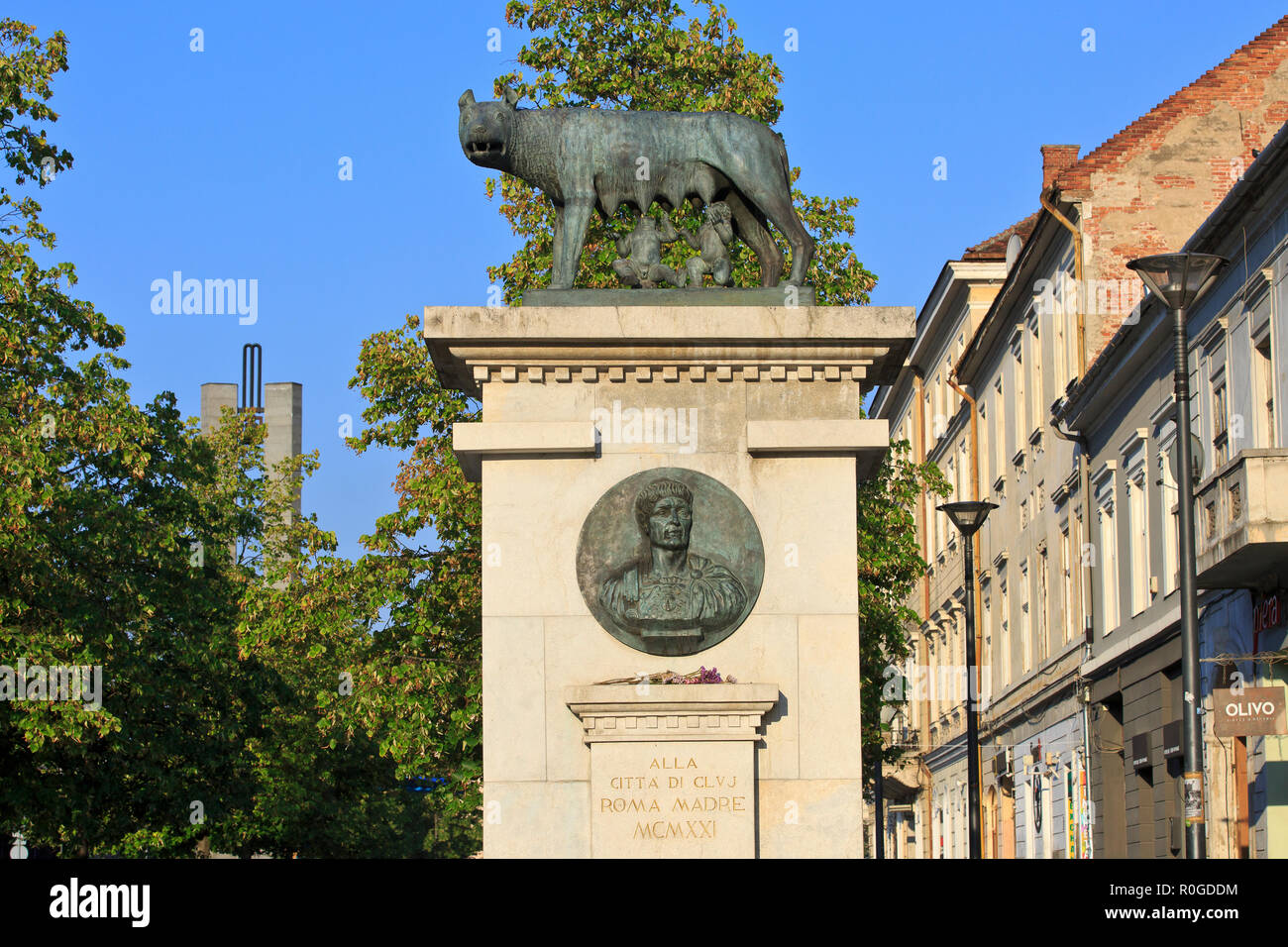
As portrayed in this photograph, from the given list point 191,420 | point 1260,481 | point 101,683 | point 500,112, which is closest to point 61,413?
point 101,683

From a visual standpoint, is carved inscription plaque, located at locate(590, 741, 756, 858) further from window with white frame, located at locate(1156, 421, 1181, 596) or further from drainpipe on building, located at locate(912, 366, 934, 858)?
Answer: drainpipe on building, located at locate(912, 366, 934, 858)

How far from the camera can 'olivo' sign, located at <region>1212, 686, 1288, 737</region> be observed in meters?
21.8

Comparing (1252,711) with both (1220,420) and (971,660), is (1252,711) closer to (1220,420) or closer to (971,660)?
(971,660)

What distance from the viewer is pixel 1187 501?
59.8 ft

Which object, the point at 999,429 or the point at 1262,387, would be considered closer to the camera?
the point at 1262,387

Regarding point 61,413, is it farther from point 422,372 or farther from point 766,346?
point 766,346

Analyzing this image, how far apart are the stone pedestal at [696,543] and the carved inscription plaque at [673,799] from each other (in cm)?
1

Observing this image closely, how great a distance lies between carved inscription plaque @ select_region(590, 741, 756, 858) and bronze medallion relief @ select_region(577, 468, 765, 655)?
24.2 inches

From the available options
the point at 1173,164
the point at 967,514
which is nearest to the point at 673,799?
the point at 967,514

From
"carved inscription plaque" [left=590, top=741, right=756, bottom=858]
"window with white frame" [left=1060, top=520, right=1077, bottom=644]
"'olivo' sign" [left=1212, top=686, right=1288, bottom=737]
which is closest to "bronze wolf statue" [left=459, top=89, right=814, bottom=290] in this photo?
"carved inscription plaque" [left=590, top=741, right=756, bottom=858]

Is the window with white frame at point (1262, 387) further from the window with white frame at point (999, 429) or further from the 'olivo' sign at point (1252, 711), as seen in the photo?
the window with white frame at point (999, 429)

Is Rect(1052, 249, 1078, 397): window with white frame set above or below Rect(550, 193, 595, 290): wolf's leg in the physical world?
above

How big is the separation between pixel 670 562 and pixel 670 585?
5.4 inches
